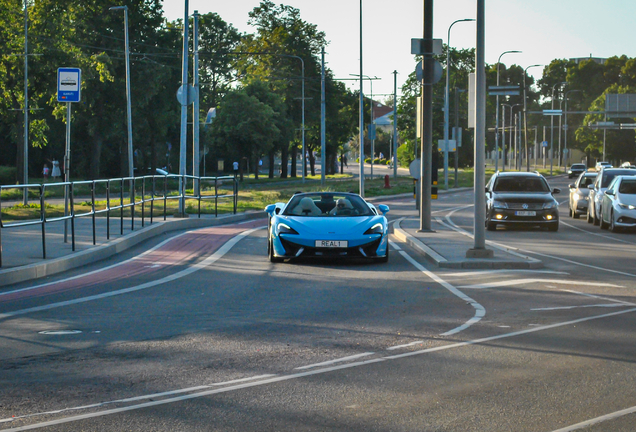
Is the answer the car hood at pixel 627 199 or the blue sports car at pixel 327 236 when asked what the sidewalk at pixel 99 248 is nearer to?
the blue sports car at pixel 327 236

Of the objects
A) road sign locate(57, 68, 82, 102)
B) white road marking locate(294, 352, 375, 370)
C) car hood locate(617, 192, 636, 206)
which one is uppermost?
road sign locate(57, 68, 82, 102)

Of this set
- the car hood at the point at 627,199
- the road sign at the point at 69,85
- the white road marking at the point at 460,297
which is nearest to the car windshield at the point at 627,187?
the car hood at the point at 627,199

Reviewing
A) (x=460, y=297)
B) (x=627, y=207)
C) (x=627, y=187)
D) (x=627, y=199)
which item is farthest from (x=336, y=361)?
(x=627, y=187)

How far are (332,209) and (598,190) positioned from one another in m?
13.2

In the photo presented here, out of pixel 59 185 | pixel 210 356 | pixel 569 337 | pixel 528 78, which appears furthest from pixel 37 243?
pixel 528 78

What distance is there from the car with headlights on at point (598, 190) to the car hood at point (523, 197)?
2473 millimetres

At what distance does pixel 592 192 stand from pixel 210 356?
22445mm

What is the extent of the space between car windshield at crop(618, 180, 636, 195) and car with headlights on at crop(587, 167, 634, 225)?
1.53 metres

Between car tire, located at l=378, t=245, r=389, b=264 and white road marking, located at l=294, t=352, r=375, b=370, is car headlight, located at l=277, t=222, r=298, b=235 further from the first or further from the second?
white road marking, located at l=294, t=352, r=375, b=370

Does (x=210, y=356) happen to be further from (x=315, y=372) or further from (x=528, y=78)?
(x=528, y=78)

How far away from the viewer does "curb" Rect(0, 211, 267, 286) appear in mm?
12508

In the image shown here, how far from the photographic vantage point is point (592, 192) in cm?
2756

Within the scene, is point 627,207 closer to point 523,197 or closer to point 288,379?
point 523,197

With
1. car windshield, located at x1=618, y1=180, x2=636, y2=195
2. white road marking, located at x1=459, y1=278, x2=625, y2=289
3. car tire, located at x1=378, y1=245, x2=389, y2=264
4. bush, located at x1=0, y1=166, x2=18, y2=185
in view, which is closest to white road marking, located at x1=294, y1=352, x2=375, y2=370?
white road marking, located at x1=459, y1=278, x2=625, y2=289
